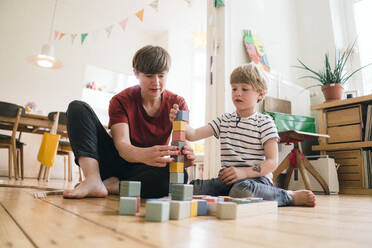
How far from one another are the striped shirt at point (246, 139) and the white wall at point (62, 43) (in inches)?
136

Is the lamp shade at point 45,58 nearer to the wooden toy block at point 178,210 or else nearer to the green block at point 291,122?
the green block at point 291,122

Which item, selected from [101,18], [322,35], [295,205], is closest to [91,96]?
[101,18]

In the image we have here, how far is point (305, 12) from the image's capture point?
319 centimetres

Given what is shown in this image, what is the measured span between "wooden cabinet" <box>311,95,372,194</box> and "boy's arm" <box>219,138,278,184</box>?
1.42 metres

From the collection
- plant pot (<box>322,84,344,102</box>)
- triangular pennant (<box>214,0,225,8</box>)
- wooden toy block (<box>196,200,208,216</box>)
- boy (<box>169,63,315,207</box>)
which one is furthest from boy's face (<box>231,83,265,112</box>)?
plant pot (<box>322,84,344,102</box>)

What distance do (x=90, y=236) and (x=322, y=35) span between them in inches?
128

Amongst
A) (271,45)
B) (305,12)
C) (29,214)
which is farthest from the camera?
(305,12)

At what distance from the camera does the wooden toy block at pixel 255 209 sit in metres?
0.66

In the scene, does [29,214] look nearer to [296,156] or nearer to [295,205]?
[295,205]

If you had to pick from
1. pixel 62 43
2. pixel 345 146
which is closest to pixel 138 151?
pixel 345 146

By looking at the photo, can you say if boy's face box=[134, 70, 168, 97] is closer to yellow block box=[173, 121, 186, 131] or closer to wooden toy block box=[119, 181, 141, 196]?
yellow block box=[173, 121, 186, 131]

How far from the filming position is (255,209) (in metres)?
0.71

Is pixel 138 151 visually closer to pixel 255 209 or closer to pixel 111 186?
pixel 111 186

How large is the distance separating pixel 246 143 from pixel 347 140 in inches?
60.7
